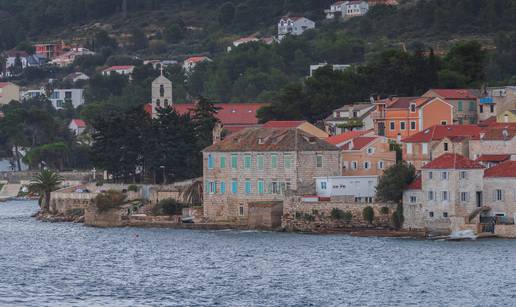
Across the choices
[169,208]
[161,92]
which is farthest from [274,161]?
[161,92]

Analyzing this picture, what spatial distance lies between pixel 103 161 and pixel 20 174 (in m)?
31.1

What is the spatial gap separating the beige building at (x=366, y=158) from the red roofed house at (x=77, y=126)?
63090mm

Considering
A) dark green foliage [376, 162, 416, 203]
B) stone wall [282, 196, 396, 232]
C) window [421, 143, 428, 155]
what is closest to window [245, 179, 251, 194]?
stone wall [282, 196, 396, 232]

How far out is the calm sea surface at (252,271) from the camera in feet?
185

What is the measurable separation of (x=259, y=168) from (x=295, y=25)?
103m

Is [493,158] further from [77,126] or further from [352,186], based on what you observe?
[77,126]

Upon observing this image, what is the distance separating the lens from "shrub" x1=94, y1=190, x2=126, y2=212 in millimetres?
88188

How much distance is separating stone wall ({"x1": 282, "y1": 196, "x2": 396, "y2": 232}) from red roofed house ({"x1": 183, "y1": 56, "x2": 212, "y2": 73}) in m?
89.7

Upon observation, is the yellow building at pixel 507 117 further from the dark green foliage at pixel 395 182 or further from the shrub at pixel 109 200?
the shrub at pixel 109 200

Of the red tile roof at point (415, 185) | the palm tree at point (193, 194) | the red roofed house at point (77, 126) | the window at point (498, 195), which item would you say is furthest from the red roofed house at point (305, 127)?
the red roofed house at point (77, 126)

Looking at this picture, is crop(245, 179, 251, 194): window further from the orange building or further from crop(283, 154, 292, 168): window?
the orange building

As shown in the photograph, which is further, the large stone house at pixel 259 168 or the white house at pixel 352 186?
the large stone house at pixel 259 168

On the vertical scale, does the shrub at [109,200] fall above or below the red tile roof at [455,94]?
below

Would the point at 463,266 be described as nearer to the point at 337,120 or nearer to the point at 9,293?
the point at 9,293
